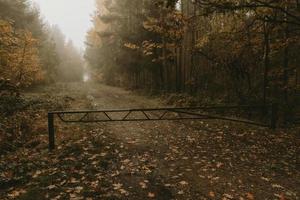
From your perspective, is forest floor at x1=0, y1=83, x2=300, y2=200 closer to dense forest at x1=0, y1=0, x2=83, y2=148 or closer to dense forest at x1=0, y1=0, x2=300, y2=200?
dense forest at x1=0, y1=0, x2=300, y2=200

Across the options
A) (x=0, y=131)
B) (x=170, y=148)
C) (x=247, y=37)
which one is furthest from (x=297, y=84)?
(x=0, y=131)

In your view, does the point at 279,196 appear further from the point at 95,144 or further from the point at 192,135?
the point at 95,144

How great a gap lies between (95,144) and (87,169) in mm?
2179

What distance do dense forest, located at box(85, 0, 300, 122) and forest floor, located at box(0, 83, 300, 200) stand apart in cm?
361

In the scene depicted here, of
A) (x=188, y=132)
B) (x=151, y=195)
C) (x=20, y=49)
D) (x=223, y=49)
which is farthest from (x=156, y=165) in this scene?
(x=20, y=49)

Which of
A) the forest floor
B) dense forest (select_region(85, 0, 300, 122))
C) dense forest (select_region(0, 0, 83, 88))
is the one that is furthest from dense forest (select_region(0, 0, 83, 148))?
dense forest (select_region(85, 0, 300, 122))

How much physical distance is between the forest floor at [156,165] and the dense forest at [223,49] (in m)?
3.61

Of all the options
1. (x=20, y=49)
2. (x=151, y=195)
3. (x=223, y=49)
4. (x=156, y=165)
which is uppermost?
(x=20, y=49)

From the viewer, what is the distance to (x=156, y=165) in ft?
25.4

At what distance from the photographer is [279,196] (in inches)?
237

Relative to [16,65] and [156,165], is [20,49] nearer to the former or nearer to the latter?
[16,65]

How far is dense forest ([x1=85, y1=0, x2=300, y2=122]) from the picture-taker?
32.9 ft

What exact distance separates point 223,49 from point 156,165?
9.31 meters

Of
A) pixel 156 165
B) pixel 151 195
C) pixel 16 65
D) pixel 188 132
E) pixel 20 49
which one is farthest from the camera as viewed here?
pixel 20 49
